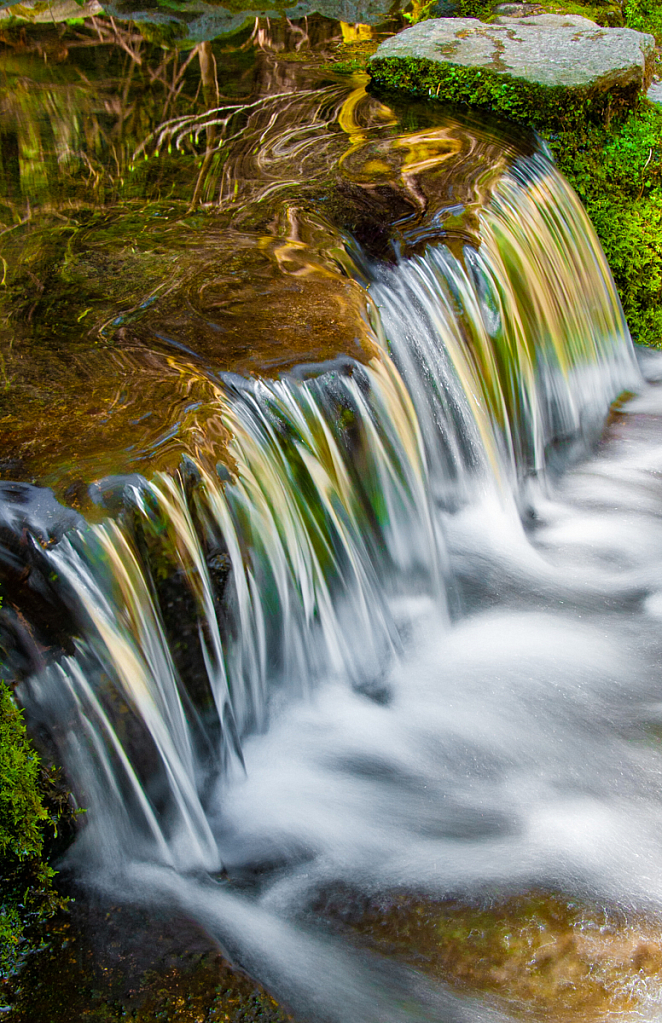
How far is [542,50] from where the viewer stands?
6215 mm

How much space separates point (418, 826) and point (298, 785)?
→ 43cm

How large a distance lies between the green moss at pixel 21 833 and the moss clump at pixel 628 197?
4.83 metres

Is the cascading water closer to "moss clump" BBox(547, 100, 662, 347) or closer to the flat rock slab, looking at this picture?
"moss clump" BBox(547, 100, 662, 347)

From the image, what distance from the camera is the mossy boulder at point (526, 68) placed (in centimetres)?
571

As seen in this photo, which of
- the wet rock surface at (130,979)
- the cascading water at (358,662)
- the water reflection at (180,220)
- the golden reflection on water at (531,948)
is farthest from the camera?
the water reflection at (180,220)

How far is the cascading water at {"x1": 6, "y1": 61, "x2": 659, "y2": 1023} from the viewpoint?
8.55 feet

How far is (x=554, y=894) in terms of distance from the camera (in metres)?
2.55

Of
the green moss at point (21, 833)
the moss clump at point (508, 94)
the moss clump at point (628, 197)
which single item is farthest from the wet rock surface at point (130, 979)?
the moss clump at point (508, 94)

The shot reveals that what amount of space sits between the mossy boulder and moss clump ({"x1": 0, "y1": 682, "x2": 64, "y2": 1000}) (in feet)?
16.5

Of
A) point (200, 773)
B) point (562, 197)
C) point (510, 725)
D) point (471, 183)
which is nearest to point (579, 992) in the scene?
point (510, 725)

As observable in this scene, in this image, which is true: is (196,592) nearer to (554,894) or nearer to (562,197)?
(554,894)

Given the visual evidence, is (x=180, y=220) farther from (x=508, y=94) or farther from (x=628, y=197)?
(x=628, y=197)

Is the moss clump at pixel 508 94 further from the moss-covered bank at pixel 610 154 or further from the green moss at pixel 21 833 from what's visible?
the green moss at pixel 21 833

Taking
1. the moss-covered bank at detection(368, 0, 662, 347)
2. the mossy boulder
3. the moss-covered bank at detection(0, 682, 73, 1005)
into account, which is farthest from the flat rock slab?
the moss-covered bank at detection(0, 682, 73, 1005)
